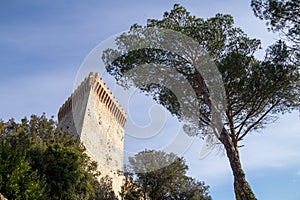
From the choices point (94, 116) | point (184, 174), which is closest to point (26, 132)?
point (94, 116)

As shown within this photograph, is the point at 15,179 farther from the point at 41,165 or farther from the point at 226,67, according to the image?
the point at 226,67

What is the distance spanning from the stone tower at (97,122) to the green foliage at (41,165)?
3118 millimetres

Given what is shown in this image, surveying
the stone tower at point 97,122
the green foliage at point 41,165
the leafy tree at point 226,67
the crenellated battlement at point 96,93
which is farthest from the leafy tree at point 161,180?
the leafy tree at point 226,67

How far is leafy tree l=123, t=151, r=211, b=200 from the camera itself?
18000mm

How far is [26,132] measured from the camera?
14.3 meters

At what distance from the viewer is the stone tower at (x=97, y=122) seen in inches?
742

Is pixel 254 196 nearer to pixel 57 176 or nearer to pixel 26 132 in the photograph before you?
pixel 57 176

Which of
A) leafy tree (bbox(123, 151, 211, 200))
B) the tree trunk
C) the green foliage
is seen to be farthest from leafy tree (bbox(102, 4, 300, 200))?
leafy tree (bbox(123, 151, 211, 200))

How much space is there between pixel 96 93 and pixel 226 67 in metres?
11.6

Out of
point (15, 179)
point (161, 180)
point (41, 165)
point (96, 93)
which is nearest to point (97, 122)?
point (96, 93)

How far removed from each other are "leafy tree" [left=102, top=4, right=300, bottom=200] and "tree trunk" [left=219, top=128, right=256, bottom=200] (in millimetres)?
32

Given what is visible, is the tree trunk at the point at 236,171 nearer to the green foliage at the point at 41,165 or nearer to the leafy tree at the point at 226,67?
the leafy tree at the point at 226,67

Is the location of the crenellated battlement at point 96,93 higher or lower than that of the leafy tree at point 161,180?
higher

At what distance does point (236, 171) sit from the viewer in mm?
9297
